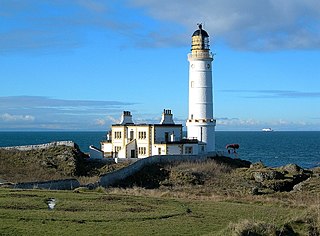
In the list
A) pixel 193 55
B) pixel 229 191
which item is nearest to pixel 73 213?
pixel 229 191

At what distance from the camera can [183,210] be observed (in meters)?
28.3

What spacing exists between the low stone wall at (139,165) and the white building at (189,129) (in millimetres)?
2241

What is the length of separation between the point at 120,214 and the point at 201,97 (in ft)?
125

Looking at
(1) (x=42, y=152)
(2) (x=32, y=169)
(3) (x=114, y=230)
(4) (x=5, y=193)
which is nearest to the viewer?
(3) (x=114, y=230)

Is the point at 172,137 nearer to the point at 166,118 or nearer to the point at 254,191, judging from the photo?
the point at 166,118

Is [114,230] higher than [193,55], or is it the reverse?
[193,55]

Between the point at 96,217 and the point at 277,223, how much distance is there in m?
7.63

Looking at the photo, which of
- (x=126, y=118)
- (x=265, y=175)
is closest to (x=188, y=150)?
(x=126, y=118)

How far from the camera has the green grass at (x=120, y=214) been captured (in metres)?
22.5

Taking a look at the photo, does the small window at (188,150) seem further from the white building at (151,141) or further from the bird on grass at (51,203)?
the bird on grass at (51,203)

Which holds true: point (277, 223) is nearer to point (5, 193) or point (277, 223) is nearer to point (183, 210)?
point (183, 210)

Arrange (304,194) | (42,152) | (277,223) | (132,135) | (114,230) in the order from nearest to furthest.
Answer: (114,230) < (277,223) < (304,194) < (42,152) < (132,135)

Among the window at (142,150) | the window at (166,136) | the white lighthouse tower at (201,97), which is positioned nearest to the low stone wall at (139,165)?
the white lighthouse tower at (201,97)

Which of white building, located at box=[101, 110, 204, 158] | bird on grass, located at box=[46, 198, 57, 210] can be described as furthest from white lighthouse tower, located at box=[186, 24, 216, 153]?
bird on grass, located at box=[46, 198, 57, 210]
